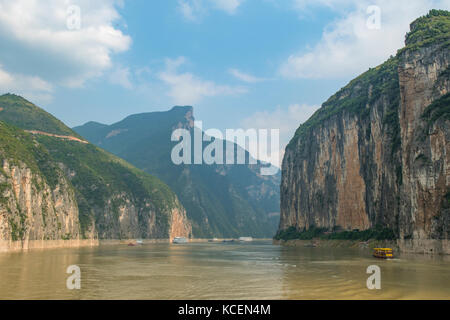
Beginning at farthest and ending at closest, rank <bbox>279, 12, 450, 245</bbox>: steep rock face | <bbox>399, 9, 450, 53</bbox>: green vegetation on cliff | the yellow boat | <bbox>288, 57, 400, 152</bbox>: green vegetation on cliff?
<bbox>288, 57, 400, 152</bbox>: green vegetation on cliff
<bbox>399, 9, 450, 53</bbox>: green vegetation on cliff
<bbox>279, 12, 450, 245</bbox>: steep rock face
the yellow boat

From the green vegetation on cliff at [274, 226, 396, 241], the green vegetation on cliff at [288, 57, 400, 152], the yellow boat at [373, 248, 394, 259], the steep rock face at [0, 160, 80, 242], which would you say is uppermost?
the green vegetation on cliff at [288, 57, 400, 152]

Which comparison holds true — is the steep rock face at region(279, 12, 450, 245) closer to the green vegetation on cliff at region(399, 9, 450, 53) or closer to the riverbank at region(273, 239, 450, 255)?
the green vegetation on cliff at region(399, 9, 450, 53)

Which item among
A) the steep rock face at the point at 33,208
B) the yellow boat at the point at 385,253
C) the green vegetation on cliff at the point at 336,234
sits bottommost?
the green vegetation on cliff at the point at 336,234

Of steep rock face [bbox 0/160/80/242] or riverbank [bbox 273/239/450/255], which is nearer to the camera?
riverbank [bbox 273/239/450/255]

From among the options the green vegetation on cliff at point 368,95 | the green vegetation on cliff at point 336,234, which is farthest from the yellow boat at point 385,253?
the green vegetation on cliff at point 368,95

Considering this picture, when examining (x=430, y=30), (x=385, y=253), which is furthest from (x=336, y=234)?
(x=385, y=253)

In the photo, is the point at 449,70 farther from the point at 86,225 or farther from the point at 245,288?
the point at 86,225

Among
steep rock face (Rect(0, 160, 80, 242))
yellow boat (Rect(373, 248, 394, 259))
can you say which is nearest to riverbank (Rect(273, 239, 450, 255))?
yellow boat (Rect(373, 248, 394, 259))

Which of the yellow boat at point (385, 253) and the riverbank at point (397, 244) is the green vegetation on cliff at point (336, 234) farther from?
the yellow boat at point (385, 253)
